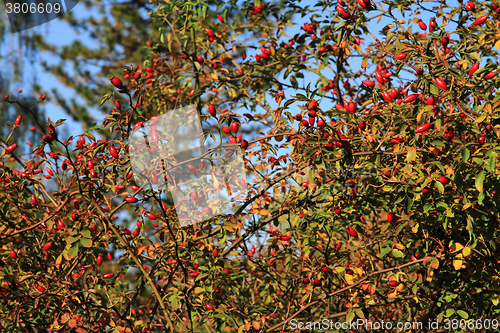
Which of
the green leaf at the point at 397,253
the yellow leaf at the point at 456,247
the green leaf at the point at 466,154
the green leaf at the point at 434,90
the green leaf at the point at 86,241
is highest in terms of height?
the green leaf at the point at 434,90

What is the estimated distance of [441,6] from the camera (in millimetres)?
3275

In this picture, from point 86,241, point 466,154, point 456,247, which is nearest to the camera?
point 466,154

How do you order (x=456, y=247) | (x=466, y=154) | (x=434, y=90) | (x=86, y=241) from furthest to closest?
(x=456, y=247), (x=434, y=90), (x=86, y=241), (x=466, y=154)

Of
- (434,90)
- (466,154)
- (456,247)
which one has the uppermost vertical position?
(434,90)

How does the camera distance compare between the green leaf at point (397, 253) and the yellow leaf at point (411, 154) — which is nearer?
the yellow leaf at point (411, 154)

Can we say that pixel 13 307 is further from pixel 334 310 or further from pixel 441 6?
pixel 441 6

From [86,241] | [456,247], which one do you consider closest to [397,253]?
[456,247]

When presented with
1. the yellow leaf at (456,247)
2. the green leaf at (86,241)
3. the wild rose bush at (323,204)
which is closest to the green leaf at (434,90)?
the wild rose bush at (323,204)

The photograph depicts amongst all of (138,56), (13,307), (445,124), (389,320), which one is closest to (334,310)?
(389,320)

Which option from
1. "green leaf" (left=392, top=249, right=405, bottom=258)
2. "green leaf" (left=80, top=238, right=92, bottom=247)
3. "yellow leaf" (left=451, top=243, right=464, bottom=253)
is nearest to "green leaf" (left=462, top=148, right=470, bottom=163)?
"yellow leaf" (left=451, top=243, right=464, bottom=253)

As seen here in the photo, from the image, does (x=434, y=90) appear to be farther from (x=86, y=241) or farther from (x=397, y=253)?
(x=86, y=241)

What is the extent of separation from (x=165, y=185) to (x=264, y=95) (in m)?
2.37

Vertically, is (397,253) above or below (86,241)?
below

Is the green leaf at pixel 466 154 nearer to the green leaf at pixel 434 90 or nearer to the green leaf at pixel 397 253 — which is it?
the green leaf at pixel 434 90
